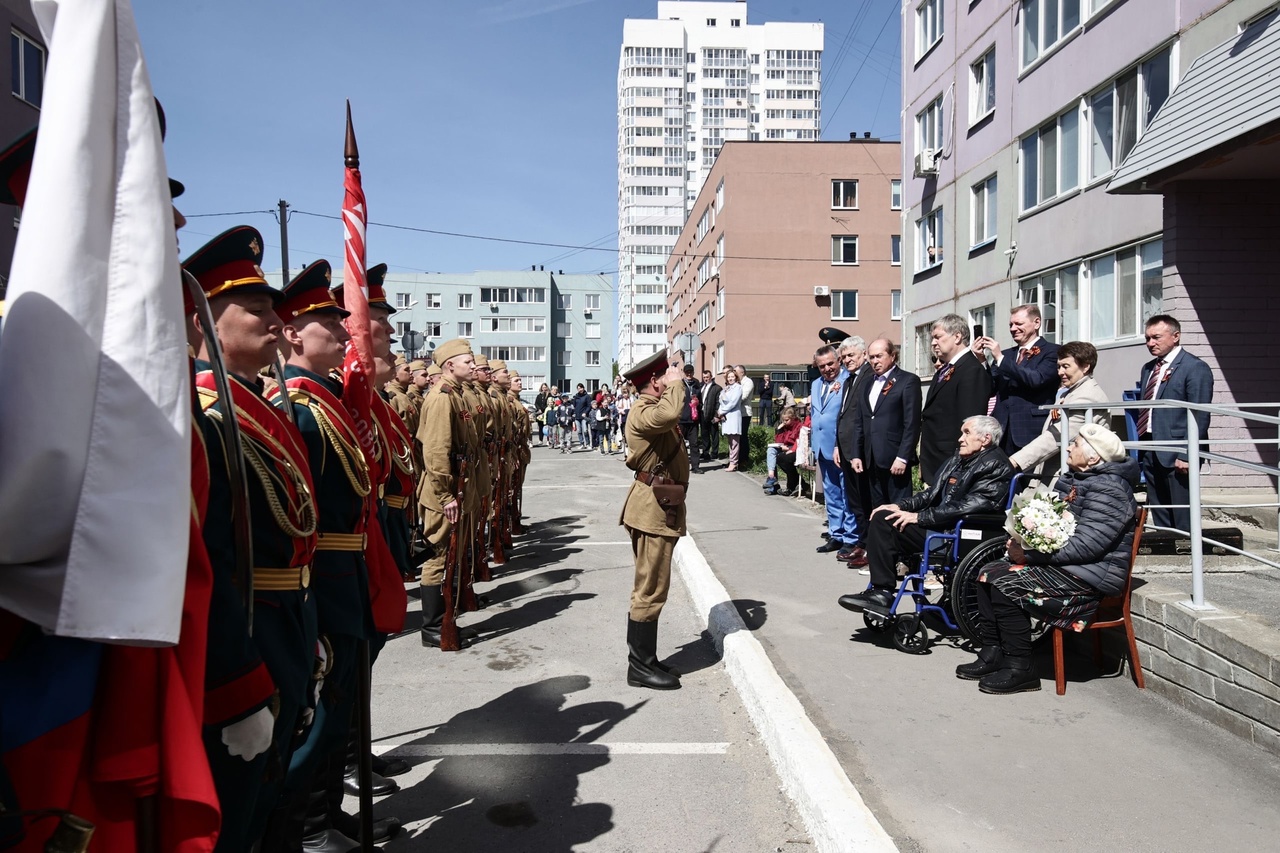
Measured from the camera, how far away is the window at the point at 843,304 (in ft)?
152

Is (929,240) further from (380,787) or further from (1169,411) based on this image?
(380,787)

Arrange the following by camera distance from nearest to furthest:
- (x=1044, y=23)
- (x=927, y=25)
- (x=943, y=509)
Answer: (x=943, y=509) → (x=1044, y=23) → (x=927, y=25)

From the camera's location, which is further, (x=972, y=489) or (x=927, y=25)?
(x=927, y=25)

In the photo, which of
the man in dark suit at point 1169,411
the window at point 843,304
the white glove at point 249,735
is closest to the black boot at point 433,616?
the white glove at point 249,735

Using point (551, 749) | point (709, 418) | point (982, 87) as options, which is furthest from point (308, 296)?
point (982, 87)

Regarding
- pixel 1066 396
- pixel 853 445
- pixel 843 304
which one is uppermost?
pixel 843 304

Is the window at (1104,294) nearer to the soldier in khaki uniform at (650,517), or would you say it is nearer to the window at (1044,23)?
the window at (1044,23)

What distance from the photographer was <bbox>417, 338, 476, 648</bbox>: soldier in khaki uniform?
657 cm

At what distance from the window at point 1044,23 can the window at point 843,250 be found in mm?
29136

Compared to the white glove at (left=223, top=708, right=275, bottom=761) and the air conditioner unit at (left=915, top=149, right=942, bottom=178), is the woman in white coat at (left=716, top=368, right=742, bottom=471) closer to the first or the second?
the air conditioner unit at (left=915, top=149, right=942, bottom=178)

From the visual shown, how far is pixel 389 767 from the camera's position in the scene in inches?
172

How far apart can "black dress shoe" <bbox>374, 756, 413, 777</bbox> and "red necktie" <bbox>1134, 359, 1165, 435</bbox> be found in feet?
20.4

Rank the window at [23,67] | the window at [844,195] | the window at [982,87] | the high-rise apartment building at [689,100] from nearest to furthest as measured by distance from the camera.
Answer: the window at [982,87], the window at [23,67], the window at [844,195], the high-rise apartment building at [689,100]

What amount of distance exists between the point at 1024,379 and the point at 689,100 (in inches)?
5034
